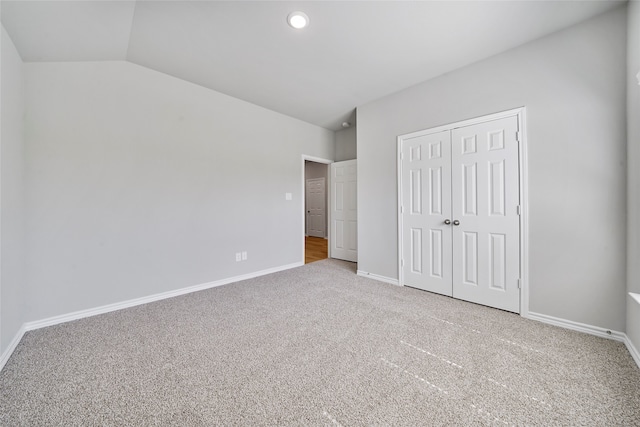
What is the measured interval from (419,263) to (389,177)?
4.00ft

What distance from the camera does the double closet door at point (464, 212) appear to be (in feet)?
7.73

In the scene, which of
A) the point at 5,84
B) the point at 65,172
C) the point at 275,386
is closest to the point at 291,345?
the point at 275,386

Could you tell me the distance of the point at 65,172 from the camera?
2.26 meters

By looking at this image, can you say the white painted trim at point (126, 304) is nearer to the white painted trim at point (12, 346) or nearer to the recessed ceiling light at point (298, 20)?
the white painted trim at point (12, 346)

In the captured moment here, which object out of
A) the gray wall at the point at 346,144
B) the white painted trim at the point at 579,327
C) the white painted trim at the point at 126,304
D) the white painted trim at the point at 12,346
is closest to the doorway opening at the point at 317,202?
the gray wall at the point at 346,144

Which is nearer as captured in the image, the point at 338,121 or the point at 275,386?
the point at 275,386

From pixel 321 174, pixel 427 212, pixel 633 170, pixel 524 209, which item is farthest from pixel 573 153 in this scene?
pixel 321 174

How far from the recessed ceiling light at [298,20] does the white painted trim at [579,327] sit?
3342 mm

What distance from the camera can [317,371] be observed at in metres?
1.55

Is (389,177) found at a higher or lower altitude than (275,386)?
higher

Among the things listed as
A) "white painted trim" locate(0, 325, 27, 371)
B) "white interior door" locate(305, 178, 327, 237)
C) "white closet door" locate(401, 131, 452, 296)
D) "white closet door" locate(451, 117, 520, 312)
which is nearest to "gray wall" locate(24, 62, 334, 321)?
"white painted trim" locate(0, 325, 27, 371)

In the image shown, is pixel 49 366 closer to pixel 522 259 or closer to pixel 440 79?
pixel 522 259

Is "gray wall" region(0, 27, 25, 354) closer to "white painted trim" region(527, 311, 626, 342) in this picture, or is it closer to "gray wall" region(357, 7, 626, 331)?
"gray wall" region(357, 7, 626, 331)

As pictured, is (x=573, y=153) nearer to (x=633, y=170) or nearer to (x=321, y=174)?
(x=633, y=170)
